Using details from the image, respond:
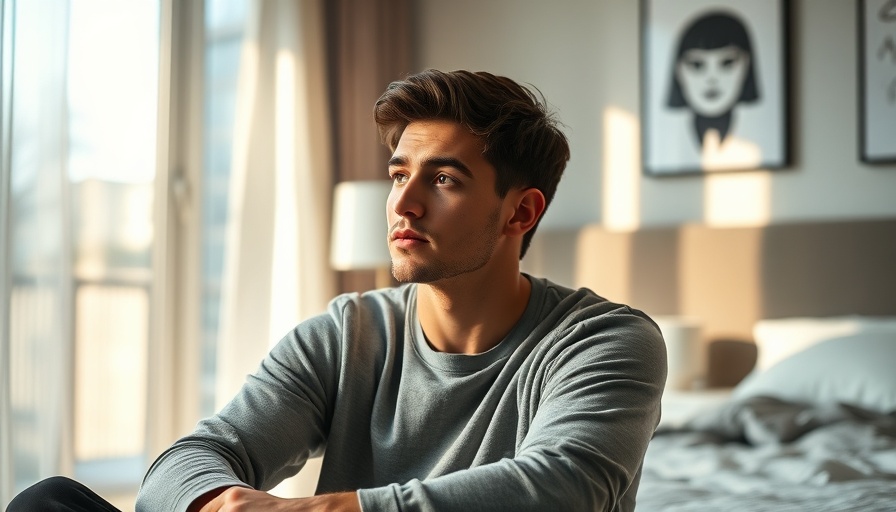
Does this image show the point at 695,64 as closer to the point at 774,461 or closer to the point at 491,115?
the point at 774,461

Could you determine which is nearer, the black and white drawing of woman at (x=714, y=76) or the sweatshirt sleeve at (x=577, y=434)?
the sweatshirt sleeve at (x=577, y=434)

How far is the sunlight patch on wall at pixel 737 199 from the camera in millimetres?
3963

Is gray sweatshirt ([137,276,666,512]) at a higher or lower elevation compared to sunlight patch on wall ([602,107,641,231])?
lower

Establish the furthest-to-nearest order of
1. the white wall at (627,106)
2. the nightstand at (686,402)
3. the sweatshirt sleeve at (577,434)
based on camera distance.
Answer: the white wall at (627,106) → the nightstand at (686,402) → the sweatshirt sleeve at (577,434)

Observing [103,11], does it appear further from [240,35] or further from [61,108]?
[240,35]

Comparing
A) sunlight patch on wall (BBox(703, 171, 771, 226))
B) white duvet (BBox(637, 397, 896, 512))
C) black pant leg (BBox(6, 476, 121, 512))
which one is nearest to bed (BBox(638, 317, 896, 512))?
white duvet (BBox(637, 397, 896, 512))

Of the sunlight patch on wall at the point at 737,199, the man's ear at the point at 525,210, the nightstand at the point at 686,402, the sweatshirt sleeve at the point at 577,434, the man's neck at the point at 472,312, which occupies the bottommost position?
the nightstand at the point at 686,402

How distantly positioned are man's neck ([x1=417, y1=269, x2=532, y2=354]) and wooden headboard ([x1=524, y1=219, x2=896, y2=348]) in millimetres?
2436

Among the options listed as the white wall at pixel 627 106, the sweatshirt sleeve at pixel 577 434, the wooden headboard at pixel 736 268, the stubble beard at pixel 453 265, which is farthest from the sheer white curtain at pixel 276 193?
the sweatshirt sleeve at pixel 577 434

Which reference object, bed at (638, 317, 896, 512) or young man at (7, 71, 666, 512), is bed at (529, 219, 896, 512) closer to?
bed at (638, 317, 896, 512)

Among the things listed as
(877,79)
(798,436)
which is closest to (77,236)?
(798,436)

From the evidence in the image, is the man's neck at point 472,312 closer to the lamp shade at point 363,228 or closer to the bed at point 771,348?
the bed at point 771,348

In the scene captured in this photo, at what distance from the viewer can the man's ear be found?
1.72 m

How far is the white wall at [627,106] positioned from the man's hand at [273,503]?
3060mm
